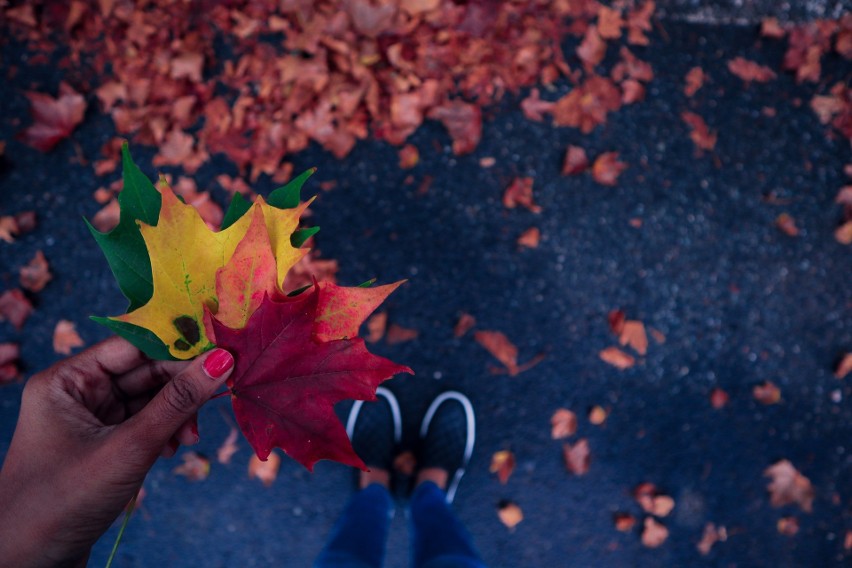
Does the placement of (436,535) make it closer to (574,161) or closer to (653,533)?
(653,533)

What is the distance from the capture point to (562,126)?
216 centimetres

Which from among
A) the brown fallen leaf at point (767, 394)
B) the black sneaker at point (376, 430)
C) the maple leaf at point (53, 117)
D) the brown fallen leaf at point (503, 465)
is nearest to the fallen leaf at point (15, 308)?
the maple leaf at point (53, 117)

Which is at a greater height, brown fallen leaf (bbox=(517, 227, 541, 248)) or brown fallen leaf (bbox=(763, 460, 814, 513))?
brown fallen leaf (bbox=(517, 227, 541, 248))

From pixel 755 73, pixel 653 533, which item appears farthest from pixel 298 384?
pixel 755 73

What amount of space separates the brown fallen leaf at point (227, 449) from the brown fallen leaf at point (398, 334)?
69cm

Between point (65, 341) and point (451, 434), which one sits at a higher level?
point (65, 341)

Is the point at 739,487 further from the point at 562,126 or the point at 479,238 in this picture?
the point at 562,126

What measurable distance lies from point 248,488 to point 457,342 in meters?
0.97

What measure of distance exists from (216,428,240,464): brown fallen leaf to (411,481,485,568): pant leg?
2.32ft

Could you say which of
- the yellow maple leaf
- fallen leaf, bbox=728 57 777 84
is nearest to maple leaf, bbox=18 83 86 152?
the yellow maple leaf

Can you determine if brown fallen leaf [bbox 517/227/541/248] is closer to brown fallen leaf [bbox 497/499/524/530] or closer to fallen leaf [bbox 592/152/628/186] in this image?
fallen leaf [bbox 592/152/628/186]

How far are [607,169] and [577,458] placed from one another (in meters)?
1.13

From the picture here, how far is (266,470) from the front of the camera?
6.65 ft

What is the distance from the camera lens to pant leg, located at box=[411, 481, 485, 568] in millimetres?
1500
